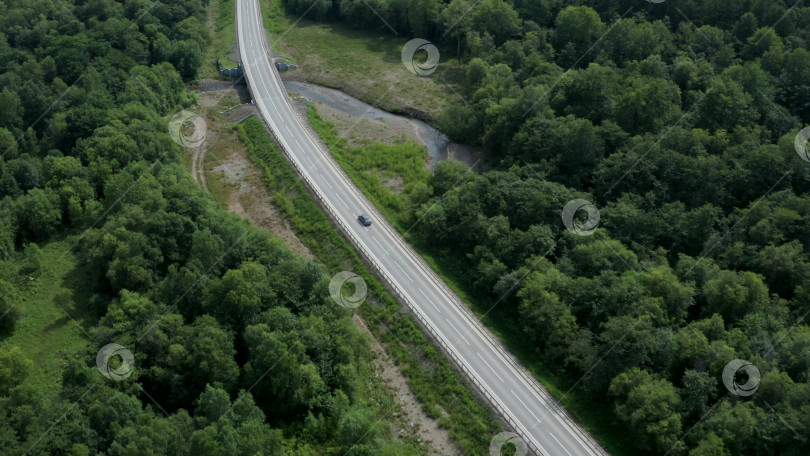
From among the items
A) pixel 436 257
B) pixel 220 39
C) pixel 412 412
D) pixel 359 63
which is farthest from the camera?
pixel 220 39

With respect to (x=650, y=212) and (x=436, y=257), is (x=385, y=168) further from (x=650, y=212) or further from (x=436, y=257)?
(x=650, y=212)

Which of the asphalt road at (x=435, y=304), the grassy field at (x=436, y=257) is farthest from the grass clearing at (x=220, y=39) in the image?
the grassy field at (x=436, y=257)

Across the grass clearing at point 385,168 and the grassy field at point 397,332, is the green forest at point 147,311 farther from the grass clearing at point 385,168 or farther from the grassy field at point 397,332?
the grass clearing at point 385,168

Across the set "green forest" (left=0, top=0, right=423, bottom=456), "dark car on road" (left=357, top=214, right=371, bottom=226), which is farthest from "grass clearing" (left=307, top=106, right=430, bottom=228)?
"green forest" (left=0, top=0, right=423, bottom=456)

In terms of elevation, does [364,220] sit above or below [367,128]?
below

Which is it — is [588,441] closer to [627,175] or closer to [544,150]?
[627,175]

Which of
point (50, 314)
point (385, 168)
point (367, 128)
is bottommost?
point (50, 314)

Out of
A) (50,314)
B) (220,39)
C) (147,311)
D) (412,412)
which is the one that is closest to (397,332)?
(412,412)
